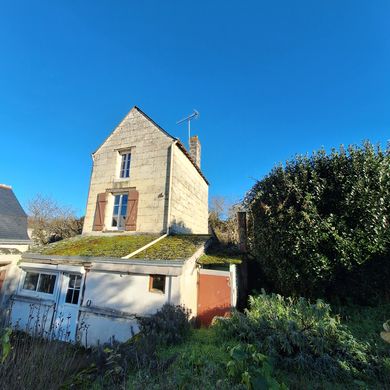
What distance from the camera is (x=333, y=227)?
7.11 m

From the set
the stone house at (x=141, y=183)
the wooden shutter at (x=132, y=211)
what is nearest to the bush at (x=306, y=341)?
the stone house at (x=141, y=183)

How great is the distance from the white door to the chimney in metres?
9.82

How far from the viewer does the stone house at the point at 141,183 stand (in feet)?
39.2

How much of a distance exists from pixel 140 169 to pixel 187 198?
10.3 feet

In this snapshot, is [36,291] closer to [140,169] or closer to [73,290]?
[73,290]

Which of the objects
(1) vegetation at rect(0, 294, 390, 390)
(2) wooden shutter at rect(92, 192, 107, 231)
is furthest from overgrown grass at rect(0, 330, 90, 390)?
(2) wooden shutter at rect(92, 192, 107, 231)

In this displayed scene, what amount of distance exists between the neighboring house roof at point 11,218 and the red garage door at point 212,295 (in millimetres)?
8784

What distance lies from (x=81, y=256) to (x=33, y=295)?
3005mm

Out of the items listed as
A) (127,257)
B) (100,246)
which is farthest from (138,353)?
(100,246)

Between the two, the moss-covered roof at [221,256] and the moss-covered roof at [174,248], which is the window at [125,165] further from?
the moss-covered roof at [221,256]

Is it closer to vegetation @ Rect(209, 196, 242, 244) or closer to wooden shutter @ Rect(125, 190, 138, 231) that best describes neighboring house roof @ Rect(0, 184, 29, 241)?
wooden shutter @ Rect(125, 190, 138, 231)

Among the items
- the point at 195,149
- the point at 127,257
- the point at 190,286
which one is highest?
the point at 195,149

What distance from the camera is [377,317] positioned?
21.6 ft

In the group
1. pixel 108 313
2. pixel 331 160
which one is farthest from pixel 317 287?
pixel 108 313
